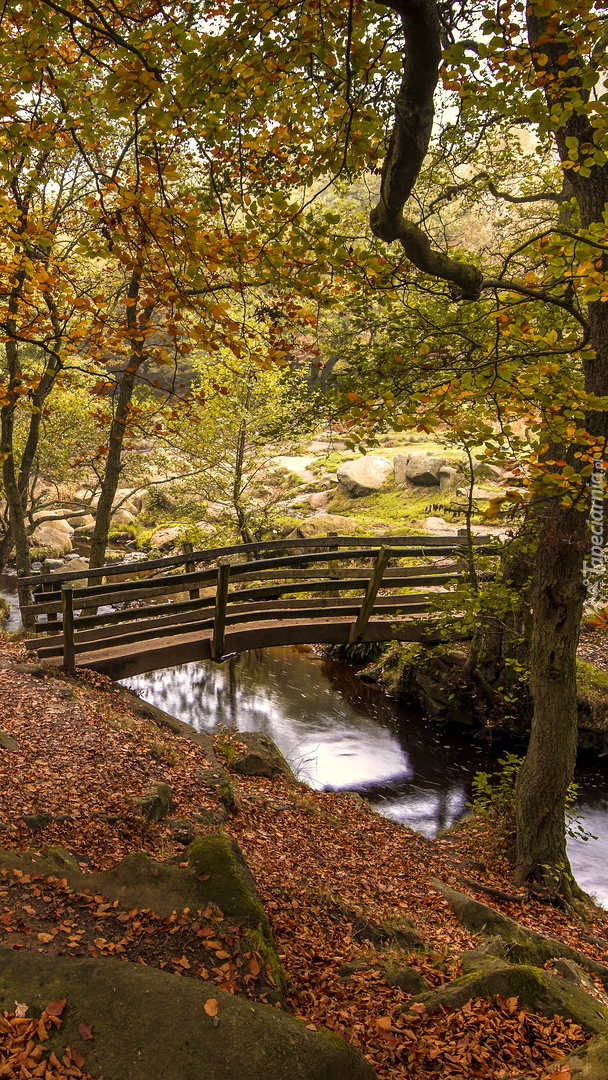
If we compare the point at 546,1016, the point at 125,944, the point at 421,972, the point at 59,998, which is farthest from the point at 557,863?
the point at 59,998

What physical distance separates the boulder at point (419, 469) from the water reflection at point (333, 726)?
10.2 metres

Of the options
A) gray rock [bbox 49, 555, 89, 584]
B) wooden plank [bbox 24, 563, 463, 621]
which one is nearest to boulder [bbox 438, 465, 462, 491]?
wooden plank [bbox 24, 563, 463, 621]

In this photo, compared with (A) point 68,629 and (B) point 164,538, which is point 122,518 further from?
(A) point 68,629

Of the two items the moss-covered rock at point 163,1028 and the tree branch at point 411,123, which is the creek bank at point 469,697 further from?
the moss-covered rock at point 163,1028

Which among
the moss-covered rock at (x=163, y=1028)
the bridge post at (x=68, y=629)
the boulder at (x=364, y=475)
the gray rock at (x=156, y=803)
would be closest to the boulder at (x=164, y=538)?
the boulder at (x=364, y=475)

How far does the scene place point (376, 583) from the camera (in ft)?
33.6

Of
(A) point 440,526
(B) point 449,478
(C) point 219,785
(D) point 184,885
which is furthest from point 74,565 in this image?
(D) point 184,885

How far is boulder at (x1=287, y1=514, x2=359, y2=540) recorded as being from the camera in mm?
19312

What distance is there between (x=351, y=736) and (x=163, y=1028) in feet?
28.5

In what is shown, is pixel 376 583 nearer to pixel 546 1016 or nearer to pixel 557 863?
pixel 557 863

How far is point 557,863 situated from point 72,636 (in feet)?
20.3

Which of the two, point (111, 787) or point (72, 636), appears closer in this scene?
point (111, 787)

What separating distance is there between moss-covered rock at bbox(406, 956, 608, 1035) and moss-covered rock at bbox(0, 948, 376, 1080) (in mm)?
994

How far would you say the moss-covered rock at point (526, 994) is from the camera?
12.3ft
